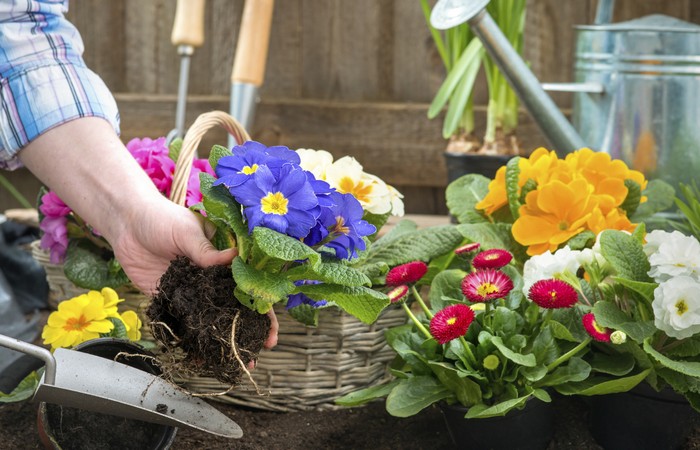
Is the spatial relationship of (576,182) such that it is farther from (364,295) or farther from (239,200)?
(239,200)

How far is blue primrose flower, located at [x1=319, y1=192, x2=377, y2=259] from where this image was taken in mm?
963

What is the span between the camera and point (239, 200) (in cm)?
92

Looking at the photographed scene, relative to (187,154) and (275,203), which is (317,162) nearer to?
(187,154)

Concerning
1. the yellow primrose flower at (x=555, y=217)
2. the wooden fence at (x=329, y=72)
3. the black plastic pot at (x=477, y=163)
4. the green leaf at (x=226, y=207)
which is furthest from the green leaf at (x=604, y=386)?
the wooden fence at (x=329, y=72)

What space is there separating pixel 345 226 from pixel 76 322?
47 centimetres

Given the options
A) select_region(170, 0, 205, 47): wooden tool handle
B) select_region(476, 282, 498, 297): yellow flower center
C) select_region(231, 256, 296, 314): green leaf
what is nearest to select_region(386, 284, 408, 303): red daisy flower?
select_region(476, 282, 498, 297): yellow flower center

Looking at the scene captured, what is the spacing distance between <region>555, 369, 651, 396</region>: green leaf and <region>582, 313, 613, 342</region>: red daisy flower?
0.06 m

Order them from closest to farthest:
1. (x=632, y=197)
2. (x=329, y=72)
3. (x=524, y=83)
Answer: (x=632, y=197), (x=524, y=83), (x=329, y=72)

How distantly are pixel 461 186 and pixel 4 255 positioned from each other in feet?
3.18

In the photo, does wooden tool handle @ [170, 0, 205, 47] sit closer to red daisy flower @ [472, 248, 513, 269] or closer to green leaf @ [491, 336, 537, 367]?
red daisy flower @ [472, 248, 513, 269]

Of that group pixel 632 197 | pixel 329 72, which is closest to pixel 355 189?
pixel 632 197

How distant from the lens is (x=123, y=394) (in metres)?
1.00

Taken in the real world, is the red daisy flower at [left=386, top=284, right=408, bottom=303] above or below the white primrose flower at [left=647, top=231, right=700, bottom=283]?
below

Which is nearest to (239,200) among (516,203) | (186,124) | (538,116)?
(516,203)
